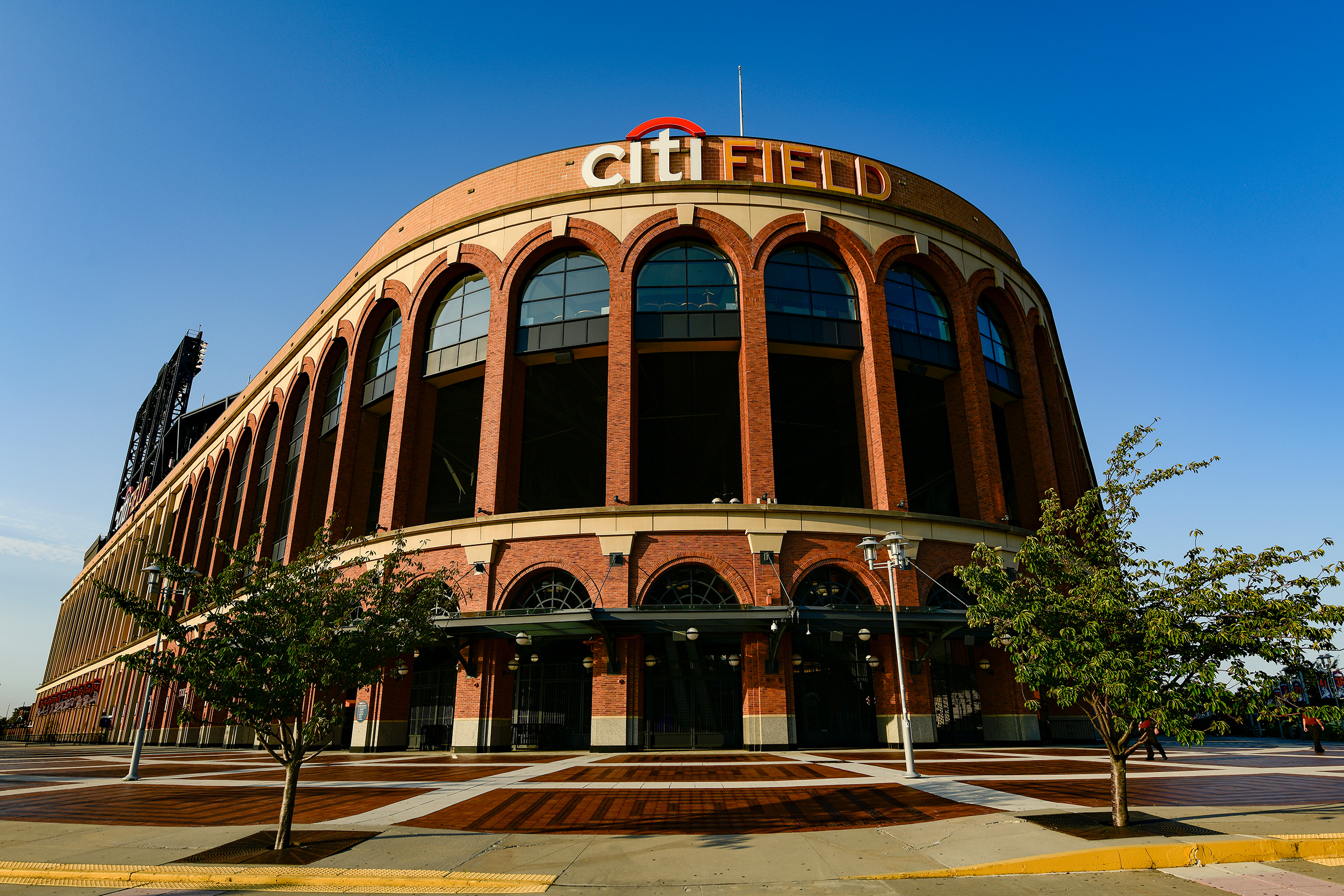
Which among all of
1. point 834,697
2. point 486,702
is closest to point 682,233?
point 834,697

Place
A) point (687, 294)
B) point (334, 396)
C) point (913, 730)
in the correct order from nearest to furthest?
point (913, 730)
point (687, 294)
point (334, 396)

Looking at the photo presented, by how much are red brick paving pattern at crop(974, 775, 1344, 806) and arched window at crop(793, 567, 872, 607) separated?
11.3m

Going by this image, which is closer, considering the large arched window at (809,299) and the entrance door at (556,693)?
the entrance door at (556,693)

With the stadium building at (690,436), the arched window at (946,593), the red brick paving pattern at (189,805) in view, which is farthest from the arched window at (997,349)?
the red brick paving pattern at (189,805)

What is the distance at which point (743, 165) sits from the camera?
31422mm

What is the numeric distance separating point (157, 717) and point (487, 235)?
40.4 metres

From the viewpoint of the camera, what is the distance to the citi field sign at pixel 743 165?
1224 inches

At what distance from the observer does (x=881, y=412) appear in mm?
28625

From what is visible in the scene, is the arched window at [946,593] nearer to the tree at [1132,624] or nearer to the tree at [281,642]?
the tree at [1132,624]

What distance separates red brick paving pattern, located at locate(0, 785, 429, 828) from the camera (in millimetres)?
11398

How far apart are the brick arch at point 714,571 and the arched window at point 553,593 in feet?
6.76

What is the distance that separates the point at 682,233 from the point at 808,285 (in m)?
5.50

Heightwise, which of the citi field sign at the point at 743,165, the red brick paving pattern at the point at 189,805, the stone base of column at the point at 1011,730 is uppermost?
the citi field sign at the point at 743,165

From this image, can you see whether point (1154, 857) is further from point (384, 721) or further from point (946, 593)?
point (384, 721)
